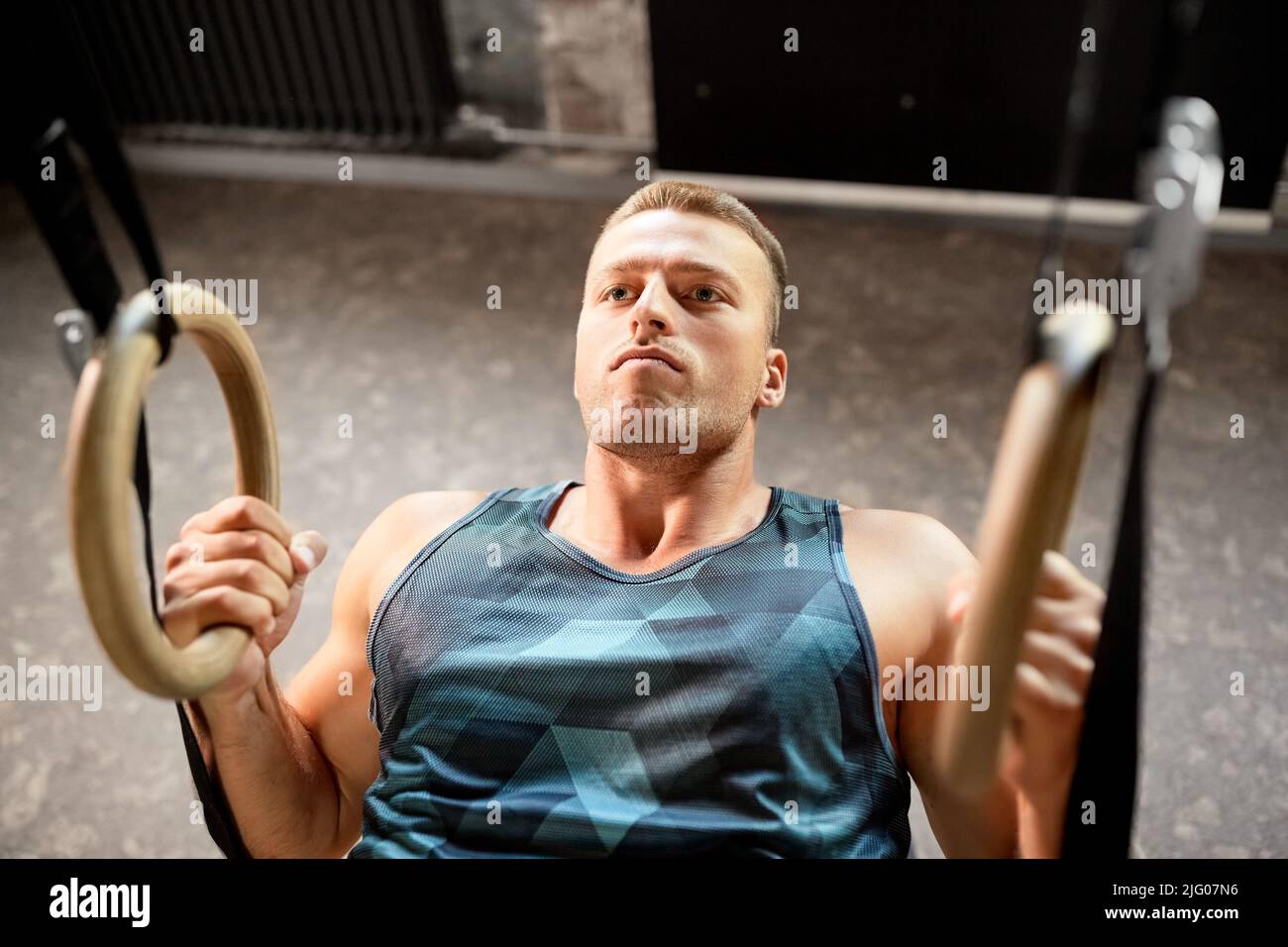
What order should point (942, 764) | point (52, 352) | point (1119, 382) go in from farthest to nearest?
point (52, 352) < point (1119, 382) < point (942, 764)

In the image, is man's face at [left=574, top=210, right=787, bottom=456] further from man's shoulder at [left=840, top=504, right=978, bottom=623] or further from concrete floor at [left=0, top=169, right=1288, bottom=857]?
concrete floor at [left=0, top=169, right=1288, bottom=857]

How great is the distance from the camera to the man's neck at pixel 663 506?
163cm

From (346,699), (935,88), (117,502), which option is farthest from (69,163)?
(935,88)

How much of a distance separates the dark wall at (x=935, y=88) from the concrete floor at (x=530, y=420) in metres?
0.17

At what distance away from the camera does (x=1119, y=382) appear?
2783mm

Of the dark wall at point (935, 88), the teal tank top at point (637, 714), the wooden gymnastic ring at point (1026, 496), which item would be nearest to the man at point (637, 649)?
the teal tank top at point (637, 714)

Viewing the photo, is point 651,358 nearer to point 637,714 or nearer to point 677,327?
point 677,327

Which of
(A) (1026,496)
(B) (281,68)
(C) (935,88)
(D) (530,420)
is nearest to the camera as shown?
(A) (1026,496)

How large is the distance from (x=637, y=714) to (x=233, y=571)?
1.55 ft

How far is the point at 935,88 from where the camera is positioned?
301 cm

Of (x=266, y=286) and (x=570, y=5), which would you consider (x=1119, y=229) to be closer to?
(x=570, y=5)

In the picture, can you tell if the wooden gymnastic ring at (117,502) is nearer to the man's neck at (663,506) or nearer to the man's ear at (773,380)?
the man's neck at (663,506)
